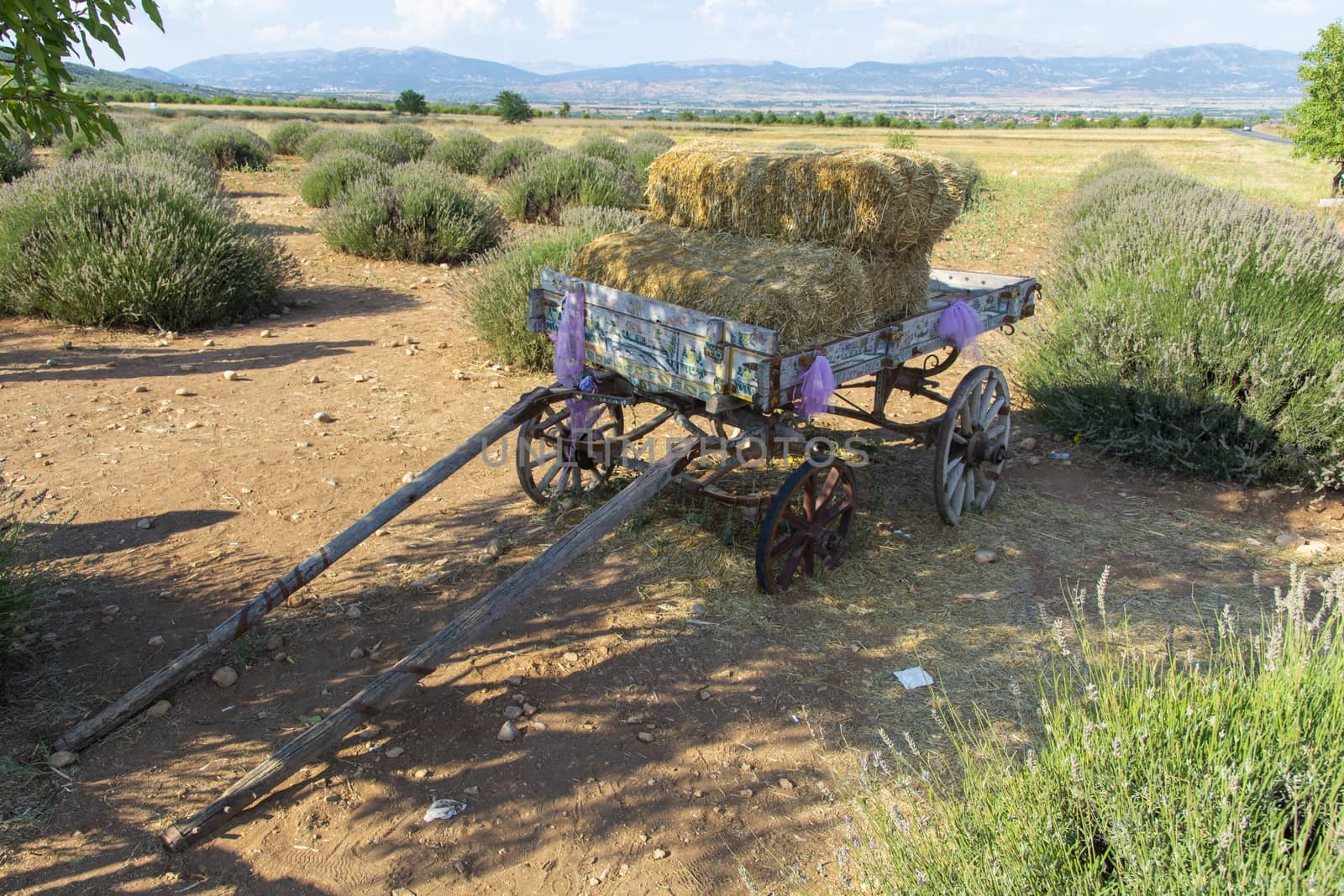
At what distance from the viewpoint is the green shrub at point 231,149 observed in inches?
856

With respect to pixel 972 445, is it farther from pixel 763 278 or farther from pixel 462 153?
pixel 462 153

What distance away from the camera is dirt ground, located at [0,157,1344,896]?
284 centimetres

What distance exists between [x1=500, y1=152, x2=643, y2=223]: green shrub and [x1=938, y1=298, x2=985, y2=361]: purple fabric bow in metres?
10.4

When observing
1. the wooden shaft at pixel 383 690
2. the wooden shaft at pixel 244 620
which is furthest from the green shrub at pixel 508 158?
the wooden shaft at pixel 383 690

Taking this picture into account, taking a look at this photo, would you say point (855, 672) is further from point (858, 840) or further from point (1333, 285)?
point (1333, 285)

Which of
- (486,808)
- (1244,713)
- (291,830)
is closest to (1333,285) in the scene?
(1244,713)

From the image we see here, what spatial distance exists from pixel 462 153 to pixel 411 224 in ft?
34.8

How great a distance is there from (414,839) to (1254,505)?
5.00 m

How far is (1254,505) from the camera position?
5.30 meters

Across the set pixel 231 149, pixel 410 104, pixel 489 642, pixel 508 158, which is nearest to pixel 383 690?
pixel 489 642

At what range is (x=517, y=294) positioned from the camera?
7.66 m

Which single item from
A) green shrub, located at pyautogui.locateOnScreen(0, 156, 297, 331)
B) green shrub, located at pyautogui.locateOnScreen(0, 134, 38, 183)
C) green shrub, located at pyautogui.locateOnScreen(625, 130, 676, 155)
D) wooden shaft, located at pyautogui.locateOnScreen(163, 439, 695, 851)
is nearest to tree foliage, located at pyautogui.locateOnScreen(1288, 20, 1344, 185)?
green shrub, located at pyautogui.locateOnScreen(625, 130, 676, 155)

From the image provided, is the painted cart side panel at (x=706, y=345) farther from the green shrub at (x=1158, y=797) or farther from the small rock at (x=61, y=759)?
the small rock at (x=61, y=759)

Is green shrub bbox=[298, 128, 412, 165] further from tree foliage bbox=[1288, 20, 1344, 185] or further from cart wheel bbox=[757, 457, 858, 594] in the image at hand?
tree foliage bbox=[1288, 20, 1344, 185]
